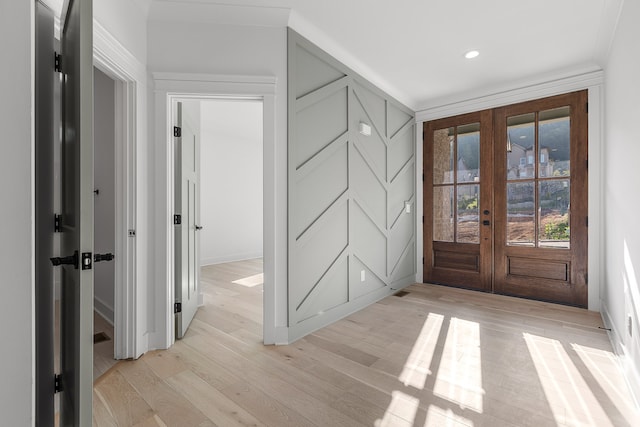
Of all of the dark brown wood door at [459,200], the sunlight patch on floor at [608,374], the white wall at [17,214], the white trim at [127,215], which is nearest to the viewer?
the white wall at [17,214]

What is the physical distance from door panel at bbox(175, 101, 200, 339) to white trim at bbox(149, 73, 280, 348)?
4.8 inches

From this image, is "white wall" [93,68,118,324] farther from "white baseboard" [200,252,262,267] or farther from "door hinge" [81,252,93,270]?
"white baseboard" [200,252,262,267]

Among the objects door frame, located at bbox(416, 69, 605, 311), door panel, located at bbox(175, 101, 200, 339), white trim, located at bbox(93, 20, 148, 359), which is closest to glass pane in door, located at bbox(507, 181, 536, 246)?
door frame, located at bbox(416, 69, 605, 311)

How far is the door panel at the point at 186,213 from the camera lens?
2494mm

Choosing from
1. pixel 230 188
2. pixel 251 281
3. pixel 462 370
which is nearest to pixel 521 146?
pixel 462 370

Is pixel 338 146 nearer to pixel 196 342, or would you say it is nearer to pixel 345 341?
pixel 345 341

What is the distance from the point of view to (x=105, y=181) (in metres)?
2.85

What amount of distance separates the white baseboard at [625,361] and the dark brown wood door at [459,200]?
132cm

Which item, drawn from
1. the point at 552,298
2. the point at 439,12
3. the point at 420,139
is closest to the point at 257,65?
the point at 439,12

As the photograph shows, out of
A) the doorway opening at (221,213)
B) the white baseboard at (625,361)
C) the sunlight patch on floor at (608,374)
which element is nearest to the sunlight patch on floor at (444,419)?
the sunlight patch on floor at (608,374)

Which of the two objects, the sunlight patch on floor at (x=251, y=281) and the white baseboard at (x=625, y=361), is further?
the sunlight patch on floor at (x=251, y=281)

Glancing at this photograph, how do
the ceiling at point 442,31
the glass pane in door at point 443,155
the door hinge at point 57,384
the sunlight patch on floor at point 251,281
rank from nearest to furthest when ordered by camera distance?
the door hinge at point 57,384, the ceiling at point 442,31, the glass pane in door at point 443,155, the sunlight patch on floor at point 251,281

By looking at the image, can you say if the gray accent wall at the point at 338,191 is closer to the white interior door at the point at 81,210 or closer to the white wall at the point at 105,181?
the white interior door at the point at 81,210

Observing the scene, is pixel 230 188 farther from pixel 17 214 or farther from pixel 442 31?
pixel 17 214
